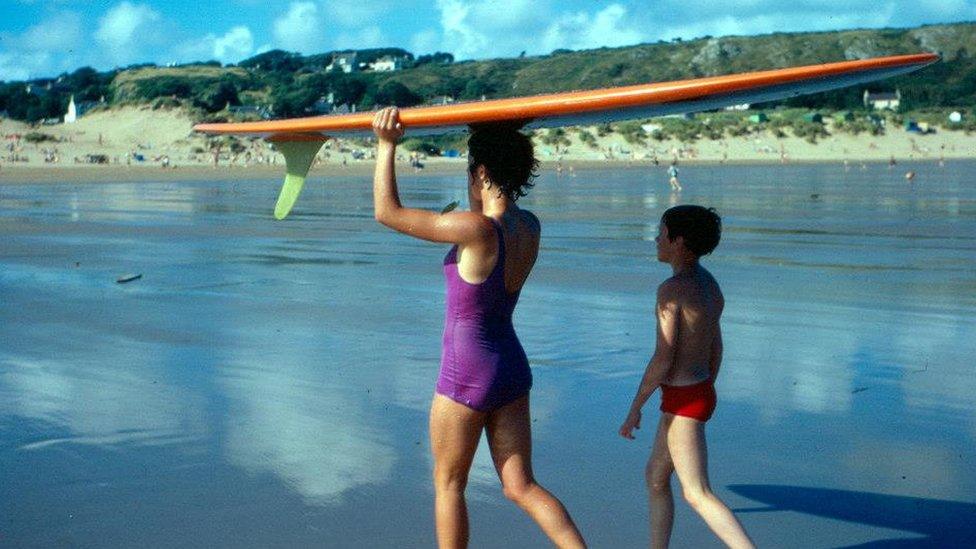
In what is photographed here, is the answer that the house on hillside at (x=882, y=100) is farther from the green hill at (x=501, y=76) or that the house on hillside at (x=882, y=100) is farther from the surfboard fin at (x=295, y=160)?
the surfboard fin at (x=295, y=160)

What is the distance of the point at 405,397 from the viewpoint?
688cm

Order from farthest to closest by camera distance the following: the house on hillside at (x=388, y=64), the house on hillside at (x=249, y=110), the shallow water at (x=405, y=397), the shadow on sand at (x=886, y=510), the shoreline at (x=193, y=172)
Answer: the house on hillside at (x=388, y=64)
the house on hillside at (x=249, y=110)
the shoreline at (x=193, y=172)
the shallow water at (x=405, y=397)
the shadow on sand at (x=886, y=510)

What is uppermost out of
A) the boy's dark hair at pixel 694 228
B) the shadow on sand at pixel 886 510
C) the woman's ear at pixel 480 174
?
the woman's ear at pixel 480 174

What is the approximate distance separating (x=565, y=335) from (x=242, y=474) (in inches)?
160

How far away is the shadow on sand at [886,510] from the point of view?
15.2 feet

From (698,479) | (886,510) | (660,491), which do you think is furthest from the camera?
(886,510)

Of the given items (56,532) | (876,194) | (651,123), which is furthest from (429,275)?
(651,123)

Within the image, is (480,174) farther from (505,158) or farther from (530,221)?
(530,221)

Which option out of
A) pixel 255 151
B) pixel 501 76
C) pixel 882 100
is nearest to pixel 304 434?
pixel 255 151

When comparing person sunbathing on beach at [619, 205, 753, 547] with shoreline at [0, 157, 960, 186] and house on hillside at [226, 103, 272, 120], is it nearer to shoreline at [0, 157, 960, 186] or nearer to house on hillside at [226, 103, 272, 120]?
shoreline at [0, 157, 960, 186]

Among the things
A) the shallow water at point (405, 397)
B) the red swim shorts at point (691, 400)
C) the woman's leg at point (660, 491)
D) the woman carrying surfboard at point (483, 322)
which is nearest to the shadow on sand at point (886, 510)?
the shallow water at point (405, 397)

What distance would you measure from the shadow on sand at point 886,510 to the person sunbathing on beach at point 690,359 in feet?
3.45

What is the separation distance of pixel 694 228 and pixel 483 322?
0.79 m

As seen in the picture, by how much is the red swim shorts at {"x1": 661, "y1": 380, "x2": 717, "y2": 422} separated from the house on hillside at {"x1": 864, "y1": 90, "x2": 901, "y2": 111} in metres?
108
